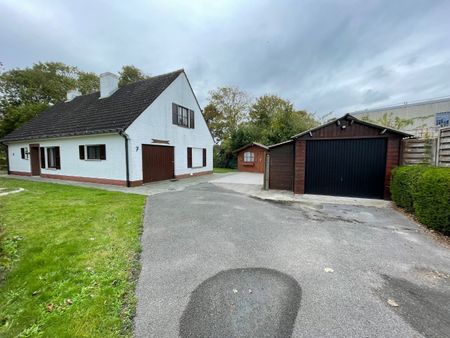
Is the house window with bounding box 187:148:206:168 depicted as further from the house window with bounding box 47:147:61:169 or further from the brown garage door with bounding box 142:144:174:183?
the house window with bounding box 47:147:61:169

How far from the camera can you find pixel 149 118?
36.3 feet

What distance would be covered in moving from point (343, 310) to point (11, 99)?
32.9 meters

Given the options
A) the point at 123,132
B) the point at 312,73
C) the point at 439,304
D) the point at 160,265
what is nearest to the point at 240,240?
the point at 160,265

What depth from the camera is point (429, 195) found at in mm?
4598

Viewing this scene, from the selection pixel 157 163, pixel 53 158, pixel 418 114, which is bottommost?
pixel 157 163

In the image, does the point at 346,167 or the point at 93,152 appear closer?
the point at 346,167

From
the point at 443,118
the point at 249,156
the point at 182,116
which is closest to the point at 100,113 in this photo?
the point at 182,116

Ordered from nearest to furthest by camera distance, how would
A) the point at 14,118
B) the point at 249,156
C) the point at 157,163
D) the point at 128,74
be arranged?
the point at 157,163, the point at 14,118, the point at 249,156, the point at 128,74

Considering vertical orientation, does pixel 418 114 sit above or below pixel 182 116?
above

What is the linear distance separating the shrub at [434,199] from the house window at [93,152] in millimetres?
12539

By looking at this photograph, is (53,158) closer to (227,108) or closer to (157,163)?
(157,163)

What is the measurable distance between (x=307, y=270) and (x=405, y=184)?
5.18 meters

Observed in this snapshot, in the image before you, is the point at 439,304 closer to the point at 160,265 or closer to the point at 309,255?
the point at 309,255

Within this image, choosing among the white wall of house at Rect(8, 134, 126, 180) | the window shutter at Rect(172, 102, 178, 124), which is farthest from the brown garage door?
the window shutter at Rect(172, 102, 178, 124)
